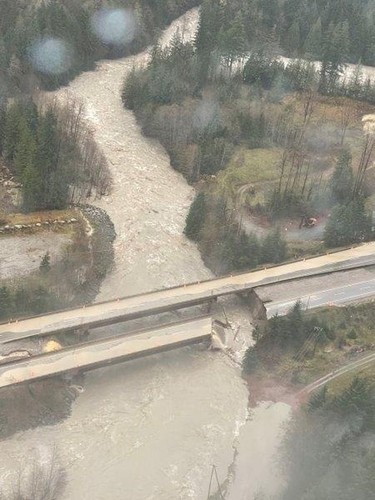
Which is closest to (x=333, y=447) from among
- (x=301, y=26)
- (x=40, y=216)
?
(x=40, y=216)

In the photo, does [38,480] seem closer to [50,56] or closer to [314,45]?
[50,56]

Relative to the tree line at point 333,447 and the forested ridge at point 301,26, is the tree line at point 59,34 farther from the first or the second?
the tree line at point 333,447

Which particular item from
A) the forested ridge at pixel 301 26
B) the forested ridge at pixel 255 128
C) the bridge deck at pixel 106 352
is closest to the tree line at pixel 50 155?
the forested ridge at pixel 255 128

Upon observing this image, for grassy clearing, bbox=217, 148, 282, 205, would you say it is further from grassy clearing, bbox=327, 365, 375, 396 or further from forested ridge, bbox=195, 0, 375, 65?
grassy clearing, bbox=327, 365, 375, 396

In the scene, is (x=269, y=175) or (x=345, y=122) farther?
(x=345, y=122)

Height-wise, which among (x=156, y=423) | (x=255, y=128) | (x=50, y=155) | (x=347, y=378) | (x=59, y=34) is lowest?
(x=156, y=423)

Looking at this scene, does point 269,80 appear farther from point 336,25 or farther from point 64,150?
point 64,150

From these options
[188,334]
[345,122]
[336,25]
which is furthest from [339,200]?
[336,25]
